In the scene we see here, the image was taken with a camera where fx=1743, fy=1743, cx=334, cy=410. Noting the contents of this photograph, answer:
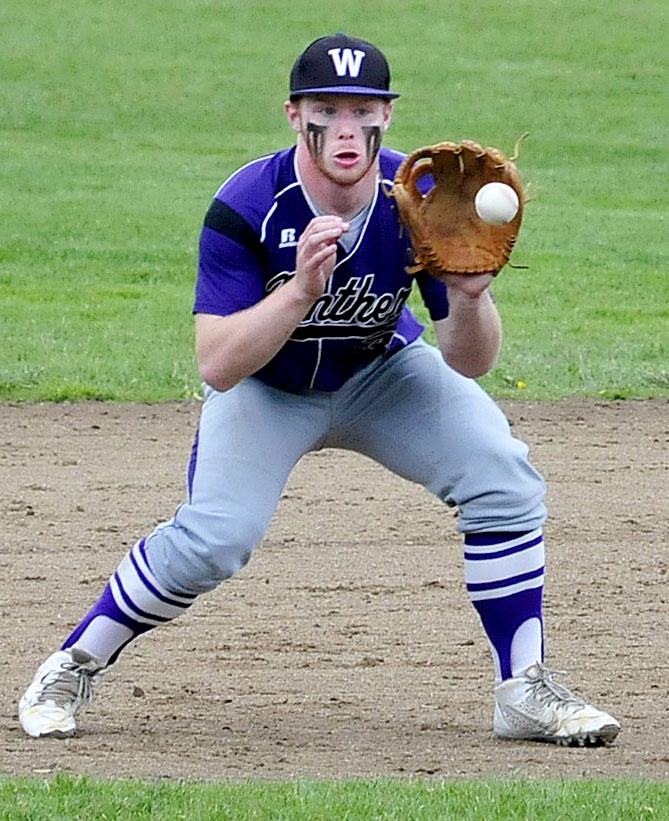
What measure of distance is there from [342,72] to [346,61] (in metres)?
0.03

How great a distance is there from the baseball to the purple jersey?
258 mm

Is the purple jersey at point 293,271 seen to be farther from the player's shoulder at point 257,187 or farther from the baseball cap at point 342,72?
the baseball cap at point 342,72

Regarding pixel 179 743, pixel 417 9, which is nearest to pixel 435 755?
pixel 179 743

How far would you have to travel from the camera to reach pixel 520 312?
12375 millimetres

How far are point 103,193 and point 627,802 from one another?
15663 millimetres

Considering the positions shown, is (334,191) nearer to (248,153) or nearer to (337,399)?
(337,399)

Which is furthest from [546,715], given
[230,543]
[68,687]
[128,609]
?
[68,687]

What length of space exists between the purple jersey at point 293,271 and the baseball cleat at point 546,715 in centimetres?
89

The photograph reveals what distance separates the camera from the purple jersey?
414cm

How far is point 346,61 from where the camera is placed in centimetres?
406

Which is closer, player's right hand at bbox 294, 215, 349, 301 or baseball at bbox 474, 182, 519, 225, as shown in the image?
player's right hand at bbox 294, 215, 349, 301

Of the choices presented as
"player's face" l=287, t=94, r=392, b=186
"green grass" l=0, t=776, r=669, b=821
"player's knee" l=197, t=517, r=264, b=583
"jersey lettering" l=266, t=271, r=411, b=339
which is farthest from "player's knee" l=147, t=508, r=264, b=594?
"player's face" l=287, t=94, r=392, b=186

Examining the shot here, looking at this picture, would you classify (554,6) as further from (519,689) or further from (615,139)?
(519,689)

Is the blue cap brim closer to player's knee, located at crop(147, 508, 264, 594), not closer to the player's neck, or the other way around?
the player's neck
